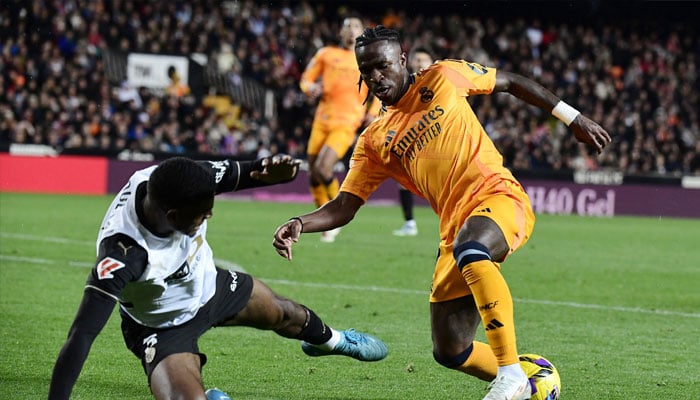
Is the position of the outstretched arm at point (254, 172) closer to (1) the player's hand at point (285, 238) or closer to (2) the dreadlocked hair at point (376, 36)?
(1) the player's hand at point (285, 238)

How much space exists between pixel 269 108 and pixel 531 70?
307 inches


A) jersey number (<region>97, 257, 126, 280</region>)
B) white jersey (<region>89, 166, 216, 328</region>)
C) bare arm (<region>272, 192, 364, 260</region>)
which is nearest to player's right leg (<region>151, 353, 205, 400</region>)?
white jersey (<region>89, 166, 216, 328</region>)

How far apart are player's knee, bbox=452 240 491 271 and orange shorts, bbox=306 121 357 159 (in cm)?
922

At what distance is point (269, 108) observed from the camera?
2705 centimetres

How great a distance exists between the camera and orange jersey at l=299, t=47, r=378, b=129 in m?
14.7

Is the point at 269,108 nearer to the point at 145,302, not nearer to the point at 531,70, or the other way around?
the point at 531,70

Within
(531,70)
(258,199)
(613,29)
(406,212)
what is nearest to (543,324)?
(406,212)

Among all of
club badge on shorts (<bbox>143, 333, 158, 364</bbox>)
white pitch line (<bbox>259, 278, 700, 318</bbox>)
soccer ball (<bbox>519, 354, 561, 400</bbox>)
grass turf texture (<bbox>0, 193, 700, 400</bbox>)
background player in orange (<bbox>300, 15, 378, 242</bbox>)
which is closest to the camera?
club badge on shorts (<bbox>143, 333, 158, 364</bbox>)

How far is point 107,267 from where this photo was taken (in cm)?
438

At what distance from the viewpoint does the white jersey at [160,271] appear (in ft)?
15.2

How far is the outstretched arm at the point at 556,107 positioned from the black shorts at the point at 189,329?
184 cm

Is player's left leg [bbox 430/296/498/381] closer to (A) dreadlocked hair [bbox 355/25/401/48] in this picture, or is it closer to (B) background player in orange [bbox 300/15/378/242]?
(A) dreadlocked hair [bbox 355/25/401/48]

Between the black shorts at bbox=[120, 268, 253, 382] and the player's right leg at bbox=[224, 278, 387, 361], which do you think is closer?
the black shorts at bbox=[120, 268, 253, 382]

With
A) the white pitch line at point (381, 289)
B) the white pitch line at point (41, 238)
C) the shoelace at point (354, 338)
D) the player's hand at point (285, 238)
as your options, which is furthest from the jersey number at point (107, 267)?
the white pitch line at point (41, 238)
